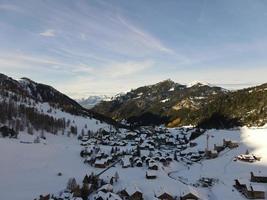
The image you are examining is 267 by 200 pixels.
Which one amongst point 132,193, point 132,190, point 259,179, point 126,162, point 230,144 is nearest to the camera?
point 132,193

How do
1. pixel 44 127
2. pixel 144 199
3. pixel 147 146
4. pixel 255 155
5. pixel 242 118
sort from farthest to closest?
pixel 242 118, pixel 44 127, pixel 147 146, pixel 255 155, pixel 144 199

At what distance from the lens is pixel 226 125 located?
17212 cm

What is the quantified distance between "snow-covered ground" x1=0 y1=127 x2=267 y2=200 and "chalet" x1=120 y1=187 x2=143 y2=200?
1.53 metres

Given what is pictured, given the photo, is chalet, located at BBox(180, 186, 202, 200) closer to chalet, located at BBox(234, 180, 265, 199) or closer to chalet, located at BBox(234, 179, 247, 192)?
chalet, located at BBox(234, 180, 265, 199)

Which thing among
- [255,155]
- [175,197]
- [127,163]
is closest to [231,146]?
[255,155]

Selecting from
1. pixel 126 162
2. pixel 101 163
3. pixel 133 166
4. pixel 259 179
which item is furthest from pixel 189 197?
pixel 101 163

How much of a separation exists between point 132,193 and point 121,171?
23.7 m

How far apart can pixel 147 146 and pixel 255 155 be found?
51.0 metres

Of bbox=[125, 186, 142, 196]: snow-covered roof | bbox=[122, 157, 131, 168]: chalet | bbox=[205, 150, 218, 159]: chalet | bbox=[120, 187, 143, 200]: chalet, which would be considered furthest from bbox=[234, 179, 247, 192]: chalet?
bbox=[122, 157, 131, 168]: chalet

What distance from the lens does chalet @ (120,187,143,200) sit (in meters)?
49.6

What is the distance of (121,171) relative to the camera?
73500 mm

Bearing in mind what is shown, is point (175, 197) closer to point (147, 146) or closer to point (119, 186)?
point (119, 186)

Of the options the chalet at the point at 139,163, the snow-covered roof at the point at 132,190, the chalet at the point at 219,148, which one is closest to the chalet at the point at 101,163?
the chalet at the point at 139,163

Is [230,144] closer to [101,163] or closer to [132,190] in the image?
[101,163]
